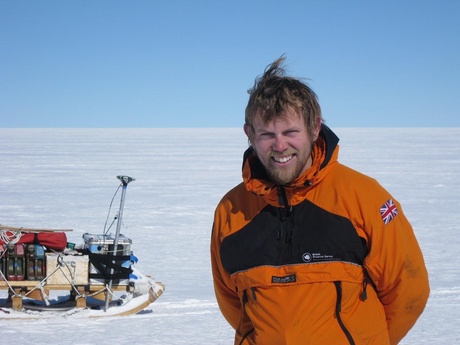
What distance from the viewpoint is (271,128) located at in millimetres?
1867

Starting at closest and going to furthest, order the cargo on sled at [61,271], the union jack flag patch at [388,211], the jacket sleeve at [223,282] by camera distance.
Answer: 1. the union jack flag patch at [388,211]
2. the jacket sleeve at [223,282]
3. the cargo on sled at [61,271]

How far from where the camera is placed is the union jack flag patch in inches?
71.1

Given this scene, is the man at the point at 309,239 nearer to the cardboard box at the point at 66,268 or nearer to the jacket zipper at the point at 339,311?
the jacket zipper at the point at 339,311

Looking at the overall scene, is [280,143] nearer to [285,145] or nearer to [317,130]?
[285,145]

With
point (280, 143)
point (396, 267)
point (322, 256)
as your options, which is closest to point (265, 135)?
point (280, 143)

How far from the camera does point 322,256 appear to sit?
6.06 feet

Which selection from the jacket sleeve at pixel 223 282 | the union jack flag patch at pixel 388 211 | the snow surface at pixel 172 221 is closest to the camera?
the union jack flag patch at pixel 388 211

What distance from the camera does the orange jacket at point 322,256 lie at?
1.81 metres

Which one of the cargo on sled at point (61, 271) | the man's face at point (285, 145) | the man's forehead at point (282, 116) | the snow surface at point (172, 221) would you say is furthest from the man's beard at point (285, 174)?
the cargo on sled at point (61, 271)

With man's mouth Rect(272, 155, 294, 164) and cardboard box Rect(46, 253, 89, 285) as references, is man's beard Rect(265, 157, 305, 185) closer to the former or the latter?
man's mouth Rect(272, 155, 294, 164)

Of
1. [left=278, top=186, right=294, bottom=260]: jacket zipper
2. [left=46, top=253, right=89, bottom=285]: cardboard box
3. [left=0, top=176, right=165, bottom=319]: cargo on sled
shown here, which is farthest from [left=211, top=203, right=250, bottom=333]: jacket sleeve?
[left=46, top=253, right=89, bottom=285]: cardboard box

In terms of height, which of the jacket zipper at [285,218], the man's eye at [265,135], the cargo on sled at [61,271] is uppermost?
the man's eye at [265,135]

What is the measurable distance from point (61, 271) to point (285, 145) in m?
3.46

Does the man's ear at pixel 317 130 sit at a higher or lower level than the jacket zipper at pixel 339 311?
higher
